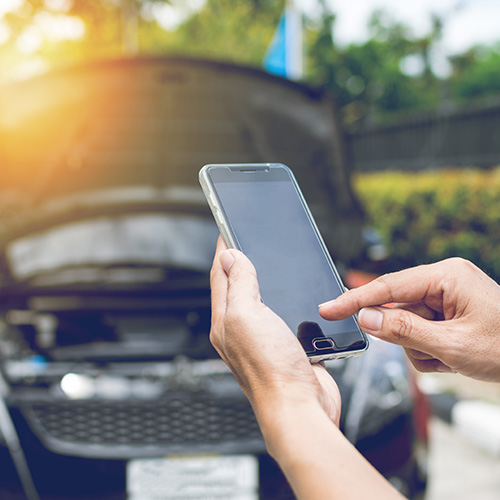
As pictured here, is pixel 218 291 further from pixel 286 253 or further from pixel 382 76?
pixel 382 76

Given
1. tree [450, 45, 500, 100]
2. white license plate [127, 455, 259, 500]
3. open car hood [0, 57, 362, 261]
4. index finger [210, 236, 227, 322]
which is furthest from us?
tree [450, 45, 500, 100]

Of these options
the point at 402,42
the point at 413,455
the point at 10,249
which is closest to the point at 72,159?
the point at 10,249

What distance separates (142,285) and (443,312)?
5.10 feet

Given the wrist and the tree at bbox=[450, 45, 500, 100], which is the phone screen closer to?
the wrist

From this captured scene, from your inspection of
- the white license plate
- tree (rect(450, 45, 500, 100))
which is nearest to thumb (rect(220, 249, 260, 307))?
the white license plate

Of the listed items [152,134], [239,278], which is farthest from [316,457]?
[152,134]

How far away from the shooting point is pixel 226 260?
92 cm

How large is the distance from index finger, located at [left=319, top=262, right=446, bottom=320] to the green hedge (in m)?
4.86

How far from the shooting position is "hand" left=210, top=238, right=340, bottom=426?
782mm

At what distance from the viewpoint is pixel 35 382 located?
7.23 feet

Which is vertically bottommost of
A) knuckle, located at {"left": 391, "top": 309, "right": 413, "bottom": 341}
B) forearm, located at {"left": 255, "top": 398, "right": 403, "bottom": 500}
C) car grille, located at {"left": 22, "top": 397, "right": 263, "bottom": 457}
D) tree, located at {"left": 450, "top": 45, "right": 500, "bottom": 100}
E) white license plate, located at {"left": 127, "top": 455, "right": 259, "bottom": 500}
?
tree, located at {"left": 450, "top": 45, "right": 500, "bottom": 100}

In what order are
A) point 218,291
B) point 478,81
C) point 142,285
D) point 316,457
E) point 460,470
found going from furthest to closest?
point 478,81
point 460,470
point 142,285
point 218,291
point 316,457

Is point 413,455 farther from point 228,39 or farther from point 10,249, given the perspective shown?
point 228,39

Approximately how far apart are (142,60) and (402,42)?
32.7 m
